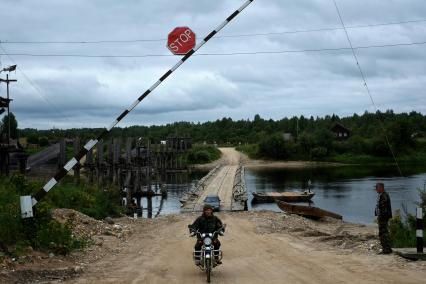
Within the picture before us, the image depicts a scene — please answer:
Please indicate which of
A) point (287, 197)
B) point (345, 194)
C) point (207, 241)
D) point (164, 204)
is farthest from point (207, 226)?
point (345, 194)

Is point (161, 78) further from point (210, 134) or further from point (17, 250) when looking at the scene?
point (210, 134)

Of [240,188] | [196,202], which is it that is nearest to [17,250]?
[196,202]

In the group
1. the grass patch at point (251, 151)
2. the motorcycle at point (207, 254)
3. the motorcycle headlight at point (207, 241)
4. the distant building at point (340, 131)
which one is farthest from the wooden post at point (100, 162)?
the distant building at point (340, 131)

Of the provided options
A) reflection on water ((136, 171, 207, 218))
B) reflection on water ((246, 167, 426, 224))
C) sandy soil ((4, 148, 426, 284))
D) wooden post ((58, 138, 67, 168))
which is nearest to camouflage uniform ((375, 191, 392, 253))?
sandy soil ((4, 148, 426, 284))

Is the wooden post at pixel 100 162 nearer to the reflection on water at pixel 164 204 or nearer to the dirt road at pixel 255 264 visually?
the reflection on water at pixel 164 204

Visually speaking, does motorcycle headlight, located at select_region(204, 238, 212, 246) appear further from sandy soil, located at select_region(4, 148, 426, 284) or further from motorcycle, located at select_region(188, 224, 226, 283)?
sandy soil, located at select_region(4, 148, 426, 284)

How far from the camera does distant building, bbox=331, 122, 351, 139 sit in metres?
151

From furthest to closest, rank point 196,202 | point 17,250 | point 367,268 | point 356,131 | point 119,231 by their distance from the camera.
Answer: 1. point 356,131
2. point 196,202
3. point 119,231
4. point 17,250
5. point 367,268

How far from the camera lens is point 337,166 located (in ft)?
388

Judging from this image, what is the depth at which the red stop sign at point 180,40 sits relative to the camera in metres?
11.6

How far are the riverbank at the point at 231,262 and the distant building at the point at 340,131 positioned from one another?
135 metres

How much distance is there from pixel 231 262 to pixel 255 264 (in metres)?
0.75

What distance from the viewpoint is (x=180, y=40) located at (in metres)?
11.8

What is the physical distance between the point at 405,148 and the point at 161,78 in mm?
117009
